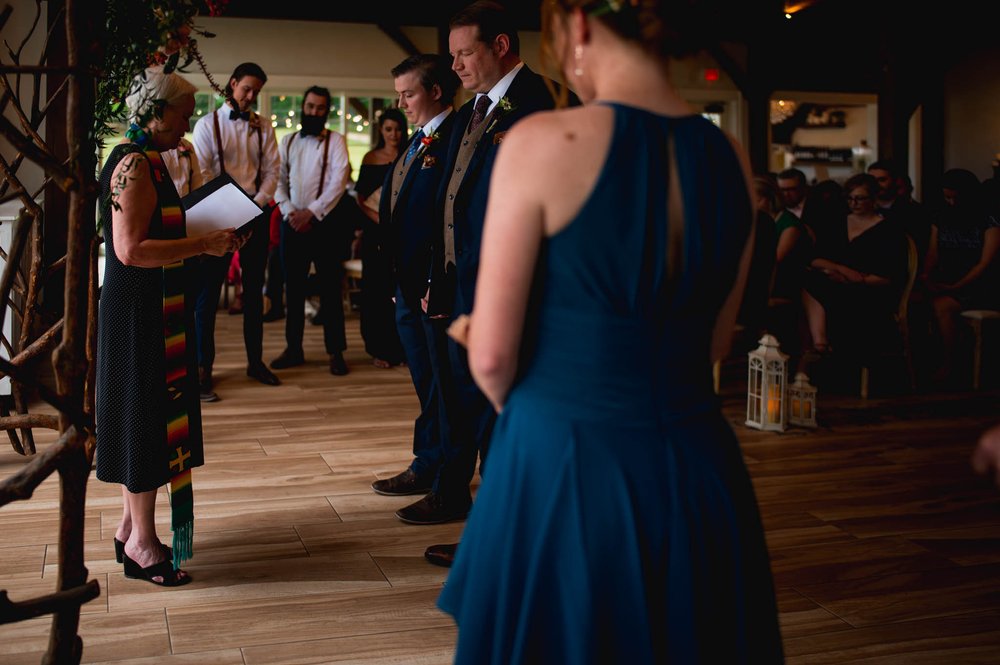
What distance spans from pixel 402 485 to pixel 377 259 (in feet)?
9.35

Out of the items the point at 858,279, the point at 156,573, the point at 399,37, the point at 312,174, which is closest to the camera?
the point at 156,573

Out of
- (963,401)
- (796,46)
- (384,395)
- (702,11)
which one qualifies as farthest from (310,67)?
(702,11)

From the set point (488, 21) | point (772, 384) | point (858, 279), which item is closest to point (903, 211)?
point (858, 279)

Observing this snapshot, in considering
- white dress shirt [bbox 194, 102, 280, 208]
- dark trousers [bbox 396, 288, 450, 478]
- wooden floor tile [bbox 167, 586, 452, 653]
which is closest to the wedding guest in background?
white dress shirt [bbox 194, 102, 280, 208]

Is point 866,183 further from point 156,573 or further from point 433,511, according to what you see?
point 156,573

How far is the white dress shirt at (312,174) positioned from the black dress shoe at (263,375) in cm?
105

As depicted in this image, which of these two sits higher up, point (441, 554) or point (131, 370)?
point (131, 370)

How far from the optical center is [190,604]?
2682 millimetres

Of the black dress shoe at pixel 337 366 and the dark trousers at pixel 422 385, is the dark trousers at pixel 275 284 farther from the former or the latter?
the dark trousers at pixel 422 385

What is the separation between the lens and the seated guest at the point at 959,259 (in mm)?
6434

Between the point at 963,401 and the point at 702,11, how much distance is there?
16.5 feet

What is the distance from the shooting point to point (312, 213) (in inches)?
250

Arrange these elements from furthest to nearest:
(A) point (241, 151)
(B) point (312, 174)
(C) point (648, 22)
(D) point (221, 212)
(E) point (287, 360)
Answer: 1. (E) point (287, 360)
2. (B) point (312, 174)
3. (A) point (241, 151)
4. (D) point (221, 212)
5. (C) point (648, 22)

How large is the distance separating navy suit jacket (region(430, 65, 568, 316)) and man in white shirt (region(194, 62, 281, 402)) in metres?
2.58
